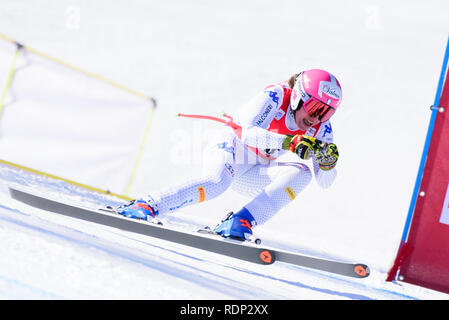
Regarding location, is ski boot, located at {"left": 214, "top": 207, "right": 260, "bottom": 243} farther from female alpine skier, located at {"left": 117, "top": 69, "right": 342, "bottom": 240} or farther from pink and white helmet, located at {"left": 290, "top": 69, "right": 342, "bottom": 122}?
pink and white helmet, located at {"left": 290, "top": 69, "right": 342, "bottom": 122}

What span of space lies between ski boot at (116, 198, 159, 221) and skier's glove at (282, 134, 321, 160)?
0.90 m

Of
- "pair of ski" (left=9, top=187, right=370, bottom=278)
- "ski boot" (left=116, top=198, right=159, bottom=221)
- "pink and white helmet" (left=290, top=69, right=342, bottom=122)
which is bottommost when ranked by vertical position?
"pair of ski" (left=9, top=187, right=370, bottom=278)

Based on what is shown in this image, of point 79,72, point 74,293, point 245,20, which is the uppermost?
point 245,20

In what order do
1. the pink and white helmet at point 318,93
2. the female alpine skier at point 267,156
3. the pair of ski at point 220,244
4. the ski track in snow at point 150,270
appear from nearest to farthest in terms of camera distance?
the ski track in snow at point 150,270 → the pair of ski at point 220,244 → the female alpine skier at point 267,156 → the pink and white helmet at point 318,93

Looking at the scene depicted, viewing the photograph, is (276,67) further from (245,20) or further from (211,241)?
(211,241)

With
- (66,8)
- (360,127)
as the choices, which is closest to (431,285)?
(360,127)

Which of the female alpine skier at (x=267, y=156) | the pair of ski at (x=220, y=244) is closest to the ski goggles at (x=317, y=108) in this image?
the female alpine skier at (x=267, y=156)

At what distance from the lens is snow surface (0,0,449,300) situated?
7.70 ft

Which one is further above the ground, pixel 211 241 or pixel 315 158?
pixel 315 158

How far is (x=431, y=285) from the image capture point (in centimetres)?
353

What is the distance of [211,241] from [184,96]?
8879 mm

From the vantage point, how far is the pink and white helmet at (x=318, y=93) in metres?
3.59

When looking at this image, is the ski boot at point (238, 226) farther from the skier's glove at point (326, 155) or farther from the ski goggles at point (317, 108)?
the ski goggles at point (317, 108)

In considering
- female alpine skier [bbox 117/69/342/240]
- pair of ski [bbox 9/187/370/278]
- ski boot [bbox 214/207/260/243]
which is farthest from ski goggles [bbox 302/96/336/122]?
pair of ski [bbox 9/187/370/278]
